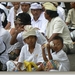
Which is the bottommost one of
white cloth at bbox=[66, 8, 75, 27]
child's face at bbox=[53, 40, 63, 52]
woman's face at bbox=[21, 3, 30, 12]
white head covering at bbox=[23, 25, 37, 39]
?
child's face at bbox=[53, 40, 63, 52]

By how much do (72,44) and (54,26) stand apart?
253mm

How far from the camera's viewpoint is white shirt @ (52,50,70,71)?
3.39m

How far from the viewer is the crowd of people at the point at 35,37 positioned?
11.2 feet

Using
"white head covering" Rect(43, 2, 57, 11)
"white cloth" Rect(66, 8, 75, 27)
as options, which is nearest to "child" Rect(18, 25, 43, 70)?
"white head covering" Rect(43, 2, 57, 11)

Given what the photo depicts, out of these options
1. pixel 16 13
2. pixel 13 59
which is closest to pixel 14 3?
pixel 16 13

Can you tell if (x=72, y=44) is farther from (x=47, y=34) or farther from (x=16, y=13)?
(x=16, y=13)

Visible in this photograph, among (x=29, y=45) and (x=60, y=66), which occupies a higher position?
(x=29, y=45)

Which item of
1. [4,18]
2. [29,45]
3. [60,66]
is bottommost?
[60,66]

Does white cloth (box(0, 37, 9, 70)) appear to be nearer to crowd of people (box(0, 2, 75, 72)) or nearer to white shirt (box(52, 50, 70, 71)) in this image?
crowd of people (box(0, 2, 75, 72))

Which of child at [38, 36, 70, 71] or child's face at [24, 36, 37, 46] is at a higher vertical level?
A: child's face at [24, 36, 37, 46]

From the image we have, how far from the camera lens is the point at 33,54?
11.3 feet

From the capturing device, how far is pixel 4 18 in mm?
3473

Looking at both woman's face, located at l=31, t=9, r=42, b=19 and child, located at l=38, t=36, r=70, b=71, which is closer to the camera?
child, located at l=38, t=36, r=70, b=71

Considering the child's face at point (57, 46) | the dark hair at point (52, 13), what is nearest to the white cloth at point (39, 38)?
the child's face at point (57, 46)
